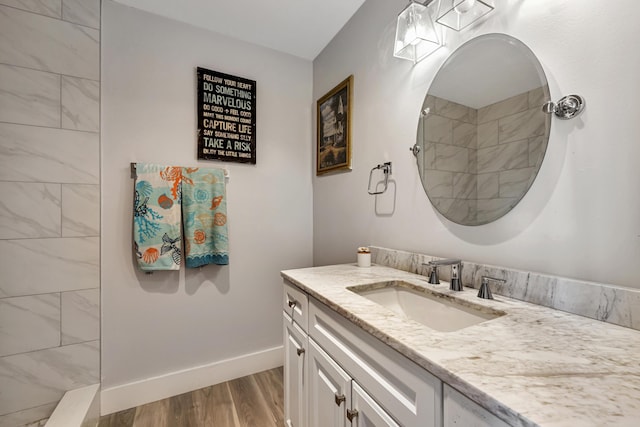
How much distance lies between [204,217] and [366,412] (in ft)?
4.93

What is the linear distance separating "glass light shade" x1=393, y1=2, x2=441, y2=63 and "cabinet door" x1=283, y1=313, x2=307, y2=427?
1.36m

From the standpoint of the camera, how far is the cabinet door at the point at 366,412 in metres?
0.66

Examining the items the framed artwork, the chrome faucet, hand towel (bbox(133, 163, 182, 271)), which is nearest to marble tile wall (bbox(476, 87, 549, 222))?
the chrome faucet

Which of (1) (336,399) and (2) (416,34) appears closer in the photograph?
(1) (336,399)

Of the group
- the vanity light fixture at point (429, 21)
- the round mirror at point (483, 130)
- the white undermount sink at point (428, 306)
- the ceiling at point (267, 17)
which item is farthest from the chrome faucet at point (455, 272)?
the ceiling at point (267, 17)

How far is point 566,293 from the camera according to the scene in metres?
0.75

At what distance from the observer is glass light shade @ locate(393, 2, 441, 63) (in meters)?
1.13

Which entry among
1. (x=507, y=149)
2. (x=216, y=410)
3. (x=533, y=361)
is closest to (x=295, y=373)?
(x=216, y=410)

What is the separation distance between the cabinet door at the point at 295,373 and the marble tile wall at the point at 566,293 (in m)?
0.69

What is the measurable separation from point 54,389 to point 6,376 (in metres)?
0.23

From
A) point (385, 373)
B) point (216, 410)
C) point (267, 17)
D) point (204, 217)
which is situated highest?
point (267, 17)

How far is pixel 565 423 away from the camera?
13.7 inches

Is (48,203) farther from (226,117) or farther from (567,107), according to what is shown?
(567,107)

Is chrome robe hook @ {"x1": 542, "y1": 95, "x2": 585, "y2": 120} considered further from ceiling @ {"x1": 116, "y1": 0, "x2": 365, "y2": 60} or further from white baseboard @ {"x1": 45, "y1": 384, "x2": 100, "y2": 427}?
white baseboard @ {"x1": 45, "y1": 384, "x2": 100, "y2": 427}
